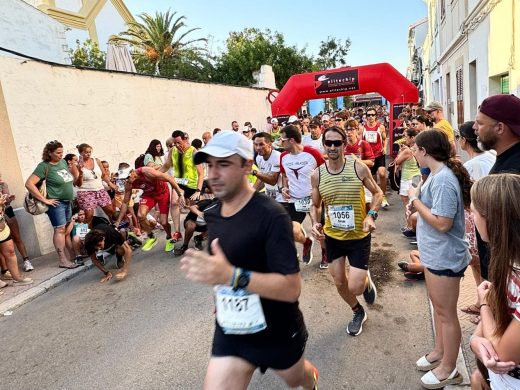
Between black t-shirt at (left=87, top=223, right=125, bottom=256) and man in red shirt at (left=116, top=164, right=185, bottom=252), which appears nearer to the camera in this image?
black t-shirt at (left=87, top=223, right=125, bottom=256)

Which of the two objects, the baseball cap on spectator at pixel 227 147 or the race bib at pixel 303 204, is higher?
the baseball cap on spectator at pixel 227 147

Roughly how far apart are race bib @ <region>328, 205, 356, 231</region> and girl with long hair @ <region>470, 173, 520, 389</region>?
6.18 feet

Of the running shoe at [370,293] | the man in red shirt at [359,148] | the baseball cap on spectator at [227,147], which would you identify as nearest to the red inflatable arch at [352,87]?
the man in red shirt at [359,148]

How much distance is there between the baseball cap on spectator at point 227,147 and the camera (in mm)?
1942

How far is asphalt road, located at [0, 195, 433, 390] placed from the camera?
3.14m

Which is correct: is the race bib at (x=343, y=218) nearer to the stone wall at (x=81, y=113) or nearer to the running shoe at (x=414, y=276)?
the running shoe at (x=414, y=276)

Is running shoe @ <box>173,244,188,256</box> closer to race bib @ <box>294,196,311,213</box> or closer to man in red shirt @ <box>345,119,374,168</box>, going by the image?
race bib @ <box>294,196,311,213</box>

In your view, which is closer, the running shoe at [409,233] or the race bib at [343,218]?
the race bib at [343,218]

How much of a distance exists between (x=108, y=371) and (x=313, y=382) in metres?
1.99

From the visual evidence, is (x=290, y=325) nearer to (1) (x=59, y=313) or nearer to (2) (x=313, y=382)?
(2) (x=313, y=382)

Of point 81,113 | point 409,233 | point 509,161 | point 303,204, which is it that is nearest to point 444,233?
point 509,161

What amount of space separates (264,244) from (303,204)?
3.36 metres

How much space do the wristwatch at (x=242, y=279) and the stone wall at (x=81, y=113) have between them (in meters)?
6.47

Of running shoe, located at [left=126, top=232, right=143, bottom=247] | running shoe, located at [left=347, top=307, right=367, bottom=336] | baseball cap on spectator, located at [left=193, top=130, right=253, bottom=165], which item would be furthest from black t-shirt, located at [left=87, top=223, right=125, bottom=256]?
baseball cap on spectator, located at [left=193, top=130, right=253, bottom=165]
